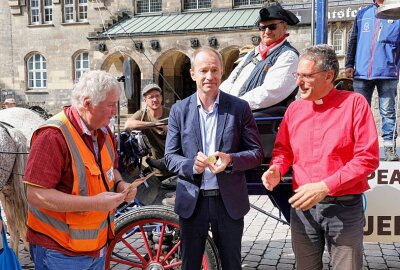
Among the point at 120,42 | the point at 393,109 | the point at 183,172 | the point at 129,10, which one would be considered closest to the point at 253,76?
the point at 183,172

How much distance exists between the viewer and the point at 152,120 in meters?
4.04

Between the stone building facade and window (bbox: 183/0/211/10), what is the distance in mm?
48

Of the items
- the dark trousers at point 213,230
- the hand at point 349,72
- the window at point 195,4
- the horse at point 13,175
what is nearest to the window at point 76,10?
the window at point 195,4

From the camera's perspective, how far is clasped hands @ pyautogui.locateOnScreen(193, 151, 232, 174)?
7.88ft

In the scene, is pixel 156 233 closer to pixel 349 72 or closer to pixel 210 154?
pixel 210 154

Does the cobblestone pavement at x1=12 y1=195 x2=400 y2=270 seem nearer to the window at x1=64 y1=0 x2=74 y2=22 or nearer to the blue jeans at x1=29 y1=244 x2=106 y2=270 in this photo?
the blue jeans at x1=29 y1=244 x2=106 y2=270

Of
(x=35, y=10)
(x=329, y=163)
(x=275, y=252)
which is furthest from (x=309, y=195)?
(x=35, y=10)

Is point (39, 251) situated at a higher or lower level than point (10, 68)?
lower

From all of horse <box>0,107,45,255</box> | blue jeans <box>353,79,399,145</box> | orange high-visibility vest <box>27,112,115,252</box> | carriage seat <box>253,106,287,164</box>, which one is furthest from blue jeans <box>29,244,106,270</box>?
blue jeans <box>353,79,399,145</box>

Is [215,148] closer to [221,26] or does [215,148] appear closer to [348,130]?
[348,130]

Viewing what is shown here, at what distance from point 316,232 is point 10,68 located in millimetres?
26524

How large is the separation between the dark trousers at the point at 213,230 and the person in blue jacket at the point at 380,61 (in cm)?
199

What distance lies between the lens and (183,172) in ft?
8.46

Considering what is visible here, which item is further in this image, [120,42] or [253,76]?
[120,42]
